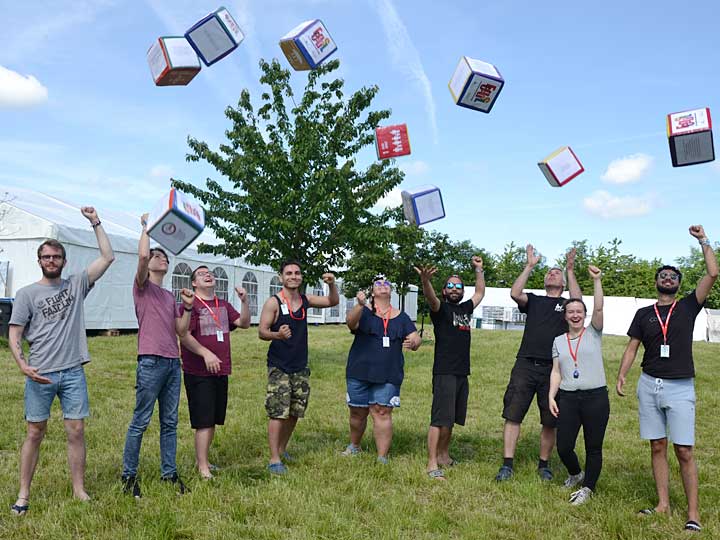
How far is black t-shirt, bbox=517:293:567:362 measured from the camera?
5.79m

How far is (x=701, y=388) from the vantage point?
12172mm

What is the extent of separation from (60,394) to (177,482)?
1.21 m

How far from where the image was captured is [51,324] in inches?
175

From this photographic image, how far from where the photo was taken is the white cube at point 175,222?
433cm

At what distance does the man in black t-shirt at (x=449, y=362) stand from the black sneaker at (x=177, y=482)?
225 centimetres

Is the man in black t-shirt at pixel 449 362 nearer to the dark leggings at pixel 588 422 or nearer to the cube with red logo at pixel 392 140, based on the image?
the dark leggings at pixel 588 422

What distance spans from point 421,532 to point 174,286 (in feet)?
56.9

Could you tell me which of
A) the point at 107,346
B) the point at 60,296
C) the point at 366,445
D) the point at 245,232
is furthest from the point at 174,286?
the point at 60,296

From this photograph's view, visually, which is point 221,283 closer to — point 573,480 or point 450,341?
point 450,341

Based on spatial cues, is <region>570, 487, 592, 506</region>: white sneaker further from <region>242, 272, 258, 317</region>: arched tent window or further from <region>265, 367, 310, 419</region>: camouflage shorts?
<region>242, 272, 258, 317</region>: arched tent window

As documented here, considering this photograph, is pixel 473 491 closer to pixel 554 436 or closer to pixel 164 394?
pixel 554 436

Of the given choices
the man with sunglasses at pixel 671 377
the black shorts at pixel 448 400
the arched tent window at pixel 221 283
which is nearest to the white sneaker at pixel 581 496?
the man with sunglasses at pixel 671 377

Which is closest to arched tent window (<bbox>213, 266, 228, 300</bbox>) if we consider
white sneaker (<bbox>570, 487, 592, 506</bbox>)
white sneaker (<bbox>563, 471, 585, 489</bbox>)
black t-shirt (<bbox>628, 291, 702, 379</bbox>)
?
white sneaker (<bbox>563, 471, 585, 489</bbox>)

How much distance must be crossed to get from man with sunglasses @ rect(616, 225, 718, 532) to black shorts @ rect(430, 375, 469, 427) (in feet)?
5.50
